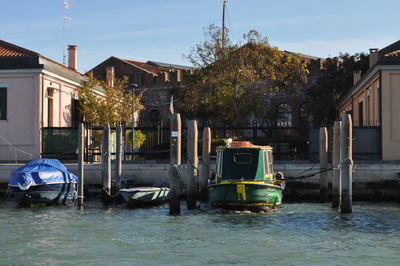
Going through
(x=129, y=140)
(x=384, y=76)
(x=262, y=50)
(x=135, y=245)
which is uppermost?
(x=262, y=50)

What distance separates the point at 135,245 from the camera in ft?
42.3

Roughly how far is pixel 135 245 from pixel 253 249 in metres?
2.62

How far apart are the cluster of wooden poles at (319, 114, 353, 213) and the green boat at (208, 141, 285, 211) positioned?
1.85 metres

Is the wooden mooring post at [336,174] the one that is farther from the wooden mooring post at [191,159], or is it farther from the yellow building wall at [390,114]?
the yellow building wall at [390,114]

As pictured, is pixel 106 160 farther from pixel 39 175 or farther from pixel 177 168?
pixel 177 168

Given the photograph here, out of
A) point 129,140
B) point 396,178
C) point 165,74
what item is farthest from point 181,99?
point 396,178

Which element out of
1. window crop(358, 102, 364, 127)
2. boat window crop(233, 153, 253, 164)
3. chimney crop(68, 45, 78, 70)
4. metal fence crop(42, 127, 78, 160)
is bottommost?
boat window crop(233, 153, 253, 164)

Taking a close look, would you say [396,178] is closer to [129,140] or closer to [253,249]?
[253,249]

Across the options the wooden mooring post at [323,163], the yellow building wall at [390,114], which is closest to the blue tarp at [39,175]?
the wooden mooring post at [323,163]

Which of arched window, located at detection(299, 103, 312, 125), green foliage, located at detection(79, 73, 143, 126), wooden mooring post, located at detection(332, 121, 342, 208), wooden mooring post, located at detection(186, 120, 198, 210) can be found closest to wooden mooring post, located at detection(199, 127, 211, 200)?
wooden mooring post, located at detection(186, 120, 198, 210)

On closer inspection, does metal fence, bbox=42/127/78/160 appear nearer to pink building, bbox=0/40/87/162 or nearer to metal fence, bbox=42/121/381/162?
metal fence, bbox=42/121/381/162

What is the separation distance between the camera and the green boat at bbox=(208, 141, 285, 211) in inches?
688

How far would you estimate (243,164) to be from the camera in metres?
18.4

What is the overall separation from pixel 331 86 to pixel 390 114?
21.4 meters
